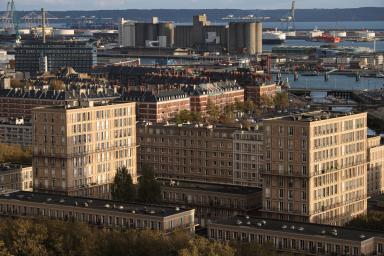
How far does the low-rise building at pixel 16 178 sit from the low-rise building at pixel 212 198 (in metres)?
6.47

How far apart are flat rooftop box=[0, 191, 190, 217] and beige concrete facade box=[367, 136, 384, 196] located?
44.4 ft

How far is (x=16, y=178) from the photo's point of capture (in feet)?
171

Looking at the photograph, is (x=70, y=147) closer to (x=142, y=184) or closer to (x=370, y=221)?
(x=142, y=184)

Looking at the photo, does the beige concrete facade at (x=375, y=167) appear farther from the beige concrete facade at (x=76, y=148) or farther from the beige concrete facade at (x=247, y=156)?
the beige concrete facade at (x=76, y=148)

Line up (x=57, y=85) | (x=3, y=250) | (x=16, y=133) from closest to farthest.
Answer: (x=3, y=250) < (x=16, y=133) < (x=57, y=85)

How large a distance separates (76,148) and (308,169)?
10133 mm

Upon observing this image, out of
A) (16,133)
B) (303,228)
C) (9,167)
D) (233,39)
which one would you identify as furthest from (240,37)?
(303,228)

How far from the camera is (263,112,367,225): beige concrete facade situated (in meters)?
42.7

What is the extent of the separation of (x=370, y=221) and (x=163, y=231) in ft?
22.9

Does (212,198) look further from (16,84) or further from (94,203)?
(16,84)

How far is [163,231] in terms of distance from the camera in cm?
3956

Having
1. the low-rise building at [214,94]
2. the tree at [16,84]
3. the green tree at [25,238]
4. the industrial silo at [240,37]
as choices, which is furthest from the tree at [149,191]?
the industrial silo at [240,37]

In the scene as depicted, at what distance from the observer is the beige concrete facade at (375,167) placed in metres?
52.7

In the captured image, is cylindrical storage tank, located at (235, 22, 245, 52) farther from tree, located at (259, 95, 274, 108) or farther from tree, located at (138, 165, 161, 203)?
tree, located at (138, 165, 161, 203)
